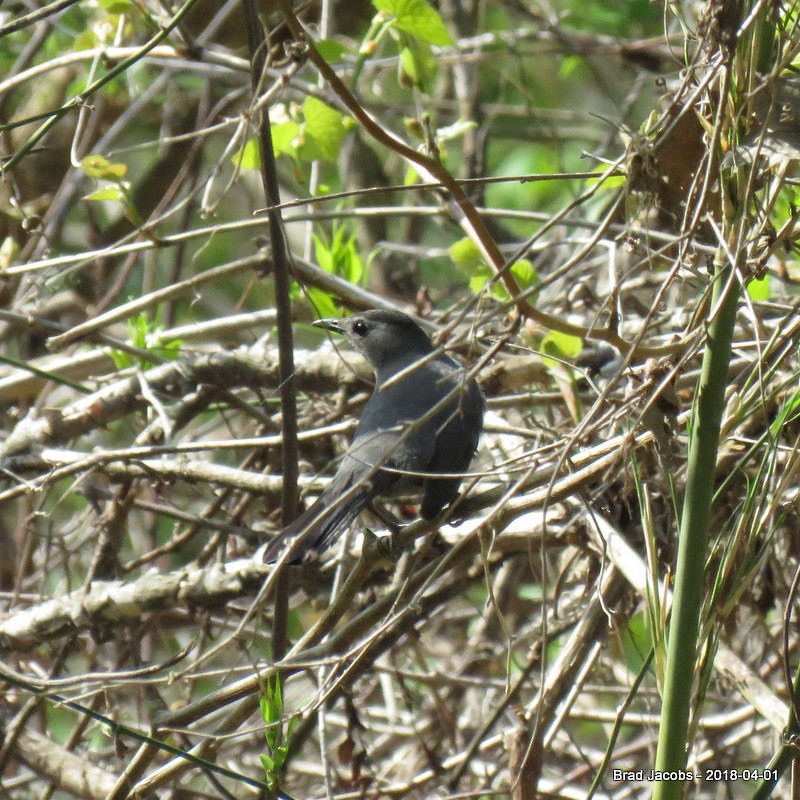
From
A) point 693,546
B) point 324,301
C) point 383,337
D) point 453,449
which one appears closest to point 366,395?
point 383,337

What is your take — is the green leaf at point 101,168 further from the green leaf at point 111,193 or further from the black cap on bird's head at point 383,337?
the black cap on bird's head at point 383,337

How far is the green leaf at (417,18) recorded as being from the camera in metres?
3.39

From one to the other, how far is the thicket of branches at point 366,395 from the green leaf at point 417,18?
1 centimetres

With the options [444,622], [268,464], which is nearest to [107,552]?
[268,464]

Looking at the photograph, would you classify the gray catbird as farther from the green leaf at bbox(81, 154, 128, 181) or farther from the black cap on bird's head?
the green leaf at bbox(81, 154, 128, 181)

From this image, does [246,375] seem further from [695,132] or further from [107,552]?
[695,132]

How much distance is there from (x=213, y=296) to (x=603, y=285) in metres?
3.62

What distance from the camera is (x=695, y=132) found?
3.27m

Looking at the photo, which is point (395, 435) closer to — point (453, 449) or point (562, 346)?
point (453, 449)

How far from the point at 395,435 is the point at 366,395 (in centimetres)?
68

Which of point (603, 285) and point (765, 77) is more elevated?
point (765, 77)

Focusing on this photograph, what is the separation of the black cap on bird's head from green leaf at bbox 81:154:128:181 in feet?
3.14

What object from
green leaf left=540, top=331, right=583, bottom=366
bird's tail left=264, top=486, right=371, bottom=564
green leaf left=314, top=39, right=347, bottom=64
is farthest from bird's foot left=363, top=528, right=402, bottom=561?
green leaf left=314, top=39, right=347, bottom=64

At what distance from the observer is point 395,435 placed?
3482 mm
